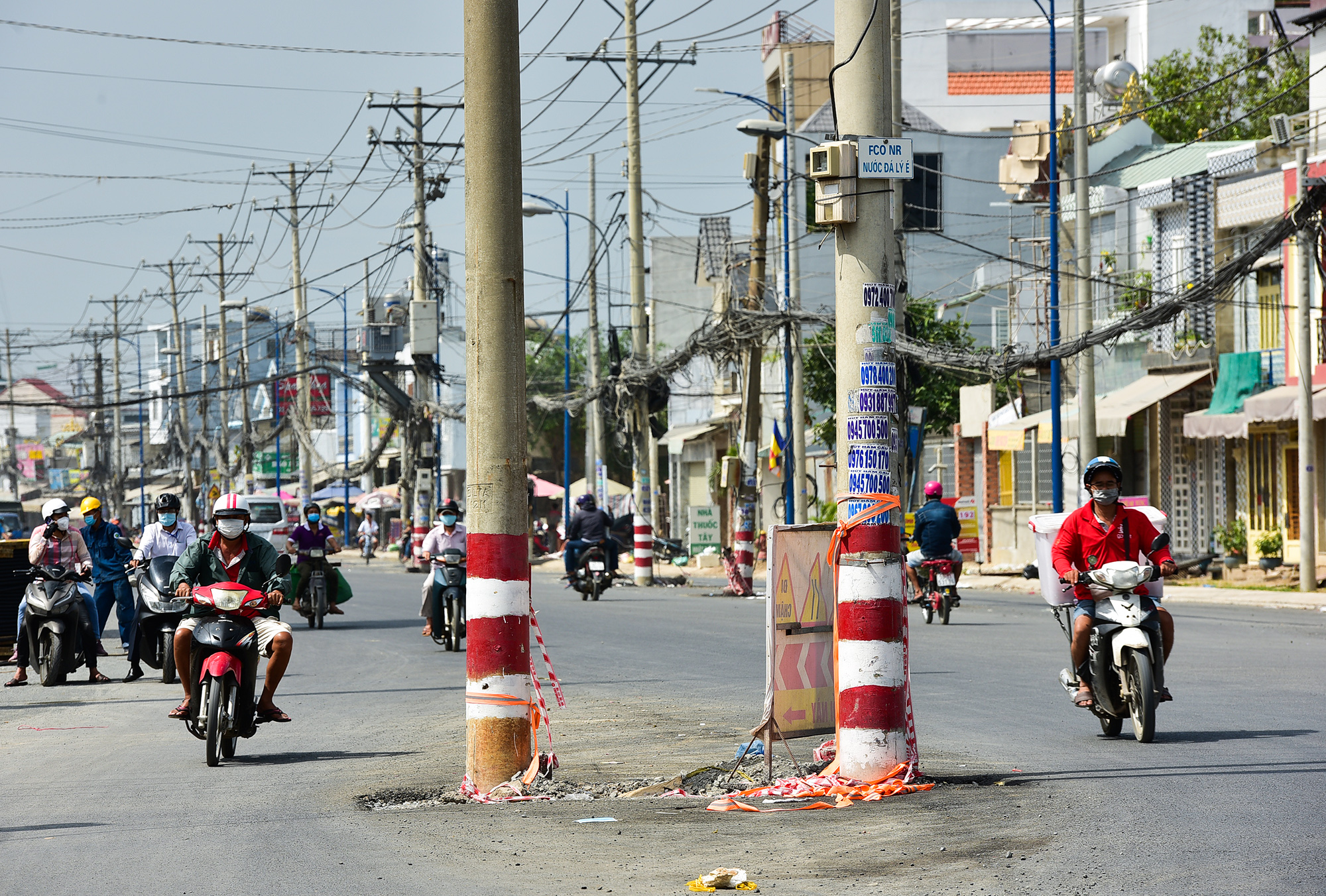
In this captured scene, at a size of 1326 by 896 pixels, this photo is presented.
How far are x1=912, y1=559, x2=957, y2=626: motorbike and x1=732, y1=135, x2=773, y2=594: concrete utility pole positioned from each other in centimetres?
757

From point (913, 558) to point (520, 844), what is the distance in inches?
584

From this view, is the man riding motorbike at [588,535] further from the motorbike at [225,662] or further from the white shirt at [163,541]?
the motorbike at [225,662]

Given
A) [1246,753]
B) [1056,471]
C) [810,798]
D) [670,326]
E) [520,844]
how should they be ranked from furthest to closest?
[670,326] → [1056,471] → [1246,753] → [810,798] → [520,844]

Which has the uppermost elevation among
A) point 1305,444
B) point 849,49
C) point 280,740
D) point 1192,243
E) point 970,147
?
point 970,147

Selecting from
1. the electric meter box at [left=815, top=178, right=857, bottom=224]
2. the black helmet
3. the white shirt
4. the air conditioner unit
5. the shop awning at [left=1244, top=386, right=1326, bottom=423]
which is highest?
the air conditioner unit

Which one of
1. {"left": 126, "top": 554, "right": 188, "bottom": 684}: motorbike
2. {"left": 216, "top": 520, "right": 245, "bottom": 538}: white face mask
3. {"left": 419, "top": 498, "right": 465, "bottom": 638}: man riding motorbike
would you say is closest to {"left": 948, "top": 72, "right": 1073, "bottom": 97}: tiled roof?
{"left": 419, "top": 498, "right": 465, "bottom": 638}: man riding motorbike

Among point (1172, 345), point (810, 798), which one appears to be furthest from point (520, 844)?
point (1172, 345)

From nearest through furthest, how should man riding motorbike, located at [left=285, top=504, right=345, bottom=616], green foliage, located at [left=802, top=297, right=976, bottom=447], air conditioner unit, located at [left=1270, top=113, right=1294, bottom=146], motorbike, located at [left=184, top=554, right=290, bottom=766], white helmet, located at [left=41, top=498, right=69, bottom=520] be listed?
motorbike, located at [left=184, top=554, right=290, bottom=766]
white helmet, located at [left=41, top=498, right=69, bottom=520]
man riding motorbike, located at [left=285, top=504, right=345, bottom=616]
air conditioner unit, located at [left=1270, top=113, right=1294, bottom=146]
green foliage, located at [left=802, top=297, right=976, bottom=447]

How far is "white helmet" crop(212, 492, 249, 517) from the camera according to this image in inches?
412

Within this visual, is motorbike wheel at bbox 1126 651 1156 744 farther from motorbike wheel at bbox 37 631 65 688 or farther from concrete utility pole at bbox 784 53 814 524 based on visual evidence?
concrete utility pole at bbox 784 53 814 524

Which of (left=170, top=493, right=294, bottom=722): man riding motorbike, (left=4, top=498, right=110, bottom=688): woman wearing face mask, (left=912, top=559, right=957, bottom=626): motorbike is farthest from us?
(left=912, top=559, right=957, bottom=626): motorbike

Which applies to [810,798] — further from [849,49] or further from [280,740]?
[280,740]

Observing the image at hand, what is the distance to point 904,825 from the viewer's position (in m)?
7.06

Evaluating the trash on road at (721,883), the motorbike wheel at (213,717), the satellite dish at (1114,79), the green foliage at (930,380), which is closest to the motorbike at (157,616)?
the motorbike wheel at (213,717)
